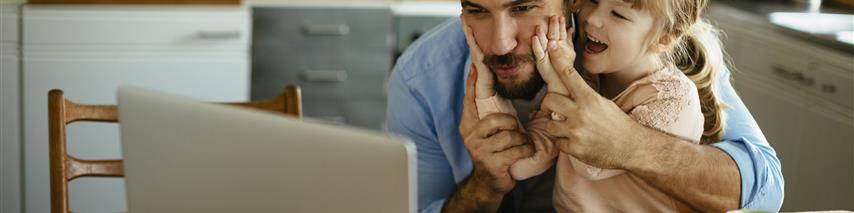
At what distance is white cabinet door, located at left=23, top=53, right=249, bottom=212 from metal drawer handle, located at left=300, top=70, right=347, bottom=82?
25 centimetres

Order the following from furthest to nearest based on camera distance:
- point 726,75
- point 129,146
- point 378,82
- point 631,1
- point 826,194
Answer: point 378,82
point 826,194
point 726,75
point 631,1
point 129,146

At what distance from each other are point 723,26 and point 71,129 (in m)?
1.96

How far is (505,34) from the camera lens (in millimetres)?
1852

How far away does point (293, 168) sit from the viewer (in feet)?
4.12

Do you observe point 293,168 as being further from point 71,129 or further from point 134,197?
point 71,129

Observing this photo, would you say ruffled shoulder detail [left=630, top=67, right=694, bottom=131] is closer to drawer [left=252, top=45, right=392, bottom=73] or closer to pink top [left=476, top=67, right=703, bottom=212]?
pink top [left=476, top=67, right=703, bottom=212]

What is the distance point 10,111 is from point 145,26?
461 millimetres

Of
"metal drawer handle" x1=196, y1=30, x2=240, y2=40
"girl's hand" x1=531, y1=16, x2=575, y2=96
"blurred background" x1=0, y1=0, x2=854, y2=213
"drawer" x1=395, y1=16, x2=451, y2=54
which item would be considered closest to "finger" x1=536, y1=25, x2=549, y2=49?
"girl's hand" x1=531, y1=16, x2=575, y2=96

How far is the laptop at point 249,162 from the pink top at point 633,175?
2.06 ft

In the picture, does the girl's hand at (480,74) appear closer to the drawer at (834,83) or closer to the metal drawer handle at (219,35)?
the drawer at (834,83)

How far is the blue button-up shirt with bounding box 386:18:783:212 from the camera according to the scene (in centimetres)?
202

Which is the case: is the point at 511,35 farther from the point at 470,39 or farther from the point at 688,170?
the point at 688,170

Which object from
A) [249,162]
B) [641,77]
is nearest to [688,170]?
[641,77]

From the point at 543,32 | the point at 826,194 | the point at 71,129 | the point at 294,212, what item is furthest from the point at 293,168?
the point at 71,129
